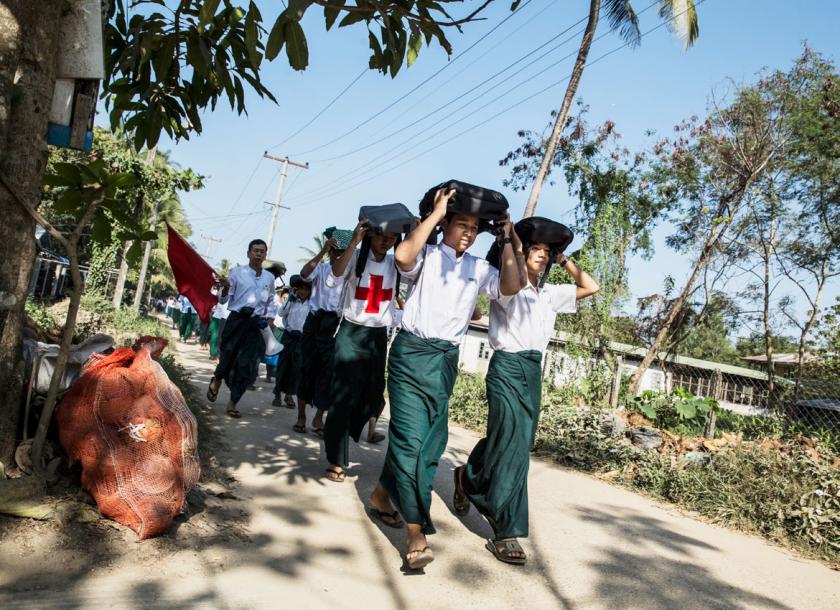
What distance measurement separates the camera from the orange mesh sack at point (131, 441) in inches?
127

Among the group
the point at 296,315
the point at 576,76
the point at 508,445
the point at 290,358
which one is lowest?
the point at 508,445

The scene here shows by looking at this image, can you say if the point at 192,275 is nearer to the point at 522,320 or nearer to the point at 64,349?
the point at 64,349

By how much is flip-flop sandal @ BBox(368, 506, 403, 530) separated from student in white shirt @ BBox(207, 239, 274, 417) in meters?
3.54

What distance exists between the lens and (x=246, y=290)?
761 centimetres

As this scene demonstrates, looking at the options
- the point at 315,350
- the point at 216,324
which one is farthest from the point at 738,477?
the point at 216,324

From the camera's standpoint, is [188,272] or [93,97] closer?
[93,97]

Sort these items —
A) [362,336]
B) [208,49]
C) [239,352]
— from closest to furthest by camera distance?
1. [208,49]
2. [362,336]
3. [239,352]

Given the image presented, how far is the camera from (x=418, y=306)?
3.92 meters

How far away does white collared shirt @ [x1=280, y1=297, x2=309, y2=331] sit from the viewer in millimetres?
9203

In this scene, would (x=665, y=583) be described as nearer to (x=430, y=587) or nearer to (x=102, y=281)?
(x=430, y=587)

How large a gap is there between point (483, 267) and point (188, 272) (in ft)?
10.6

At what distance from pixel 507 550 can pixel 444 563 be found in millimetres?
392

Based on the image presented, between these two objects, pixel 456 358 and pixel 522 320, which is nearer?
pixel 456 358

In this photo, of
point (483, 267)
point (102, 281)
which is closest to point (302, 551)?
point (483, 267)
